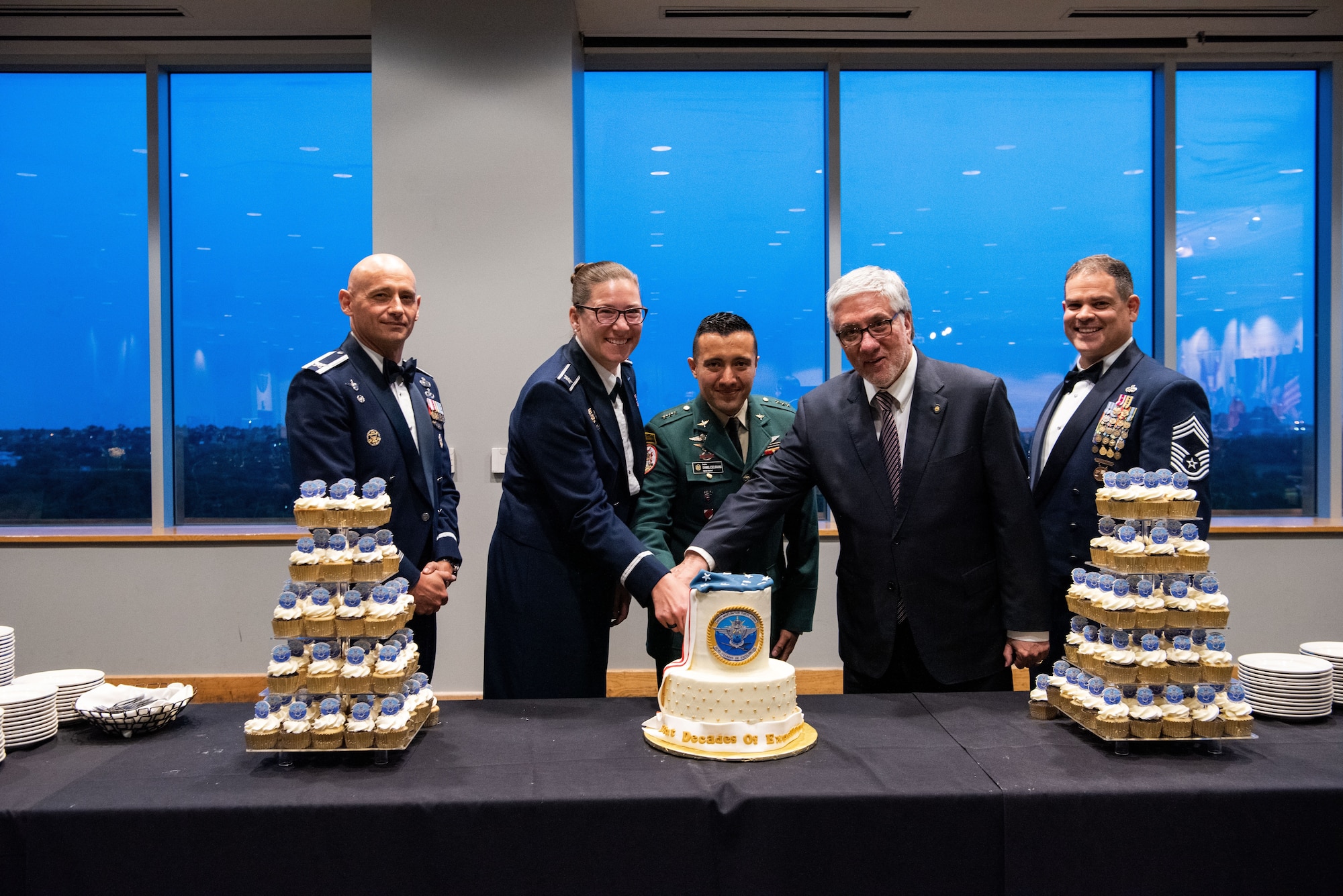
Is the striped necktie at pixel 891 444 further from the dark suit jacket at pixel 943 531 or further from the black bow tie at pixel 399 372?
the black bow tie at pixel 399 372

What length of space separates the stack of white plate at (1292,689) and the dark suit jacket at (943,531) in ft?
1.42

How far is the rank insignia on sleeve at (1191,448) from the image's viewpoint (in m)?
2.24

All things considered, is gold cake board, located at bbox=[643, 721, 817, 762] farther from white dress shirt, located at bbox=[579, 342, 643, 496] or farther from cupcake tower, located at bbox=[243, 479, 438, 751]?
white dress shirt, located at bbox=[579, 342, 643, 496]

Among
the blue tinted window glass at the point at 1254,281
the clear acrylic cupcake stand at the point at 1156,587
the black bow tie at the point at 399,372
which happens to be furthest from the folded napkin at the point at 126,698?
the blue tinted window glass at the point at 1254,281

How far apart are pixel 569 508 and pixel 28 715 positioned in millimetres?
1222

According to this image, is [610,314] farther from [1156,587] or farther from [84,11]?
[84,11]

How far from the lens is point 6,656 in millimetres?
1884

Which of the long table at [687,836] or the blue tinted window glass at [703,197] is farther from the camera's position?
the blue tinted window glass at [703,197]

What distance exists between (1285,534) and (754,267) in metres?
3.15

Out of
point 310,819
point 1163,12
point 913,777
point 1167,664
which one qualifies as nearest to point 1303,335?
point 1163,12

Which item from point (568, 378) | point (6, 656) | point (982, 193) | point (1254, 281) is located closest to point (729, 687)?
point (568, 378)

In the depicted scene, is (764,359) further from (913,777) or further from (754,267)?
(913,777)

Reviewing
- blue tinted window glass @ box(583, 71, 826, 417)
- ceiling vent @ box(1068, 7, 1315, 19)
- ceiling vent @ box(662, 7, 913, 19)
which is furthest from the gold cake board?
ceiling vent @ box(1068, 7, 1315, 19)

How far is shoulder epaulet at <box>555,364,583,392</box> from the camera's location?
2.31 meters
